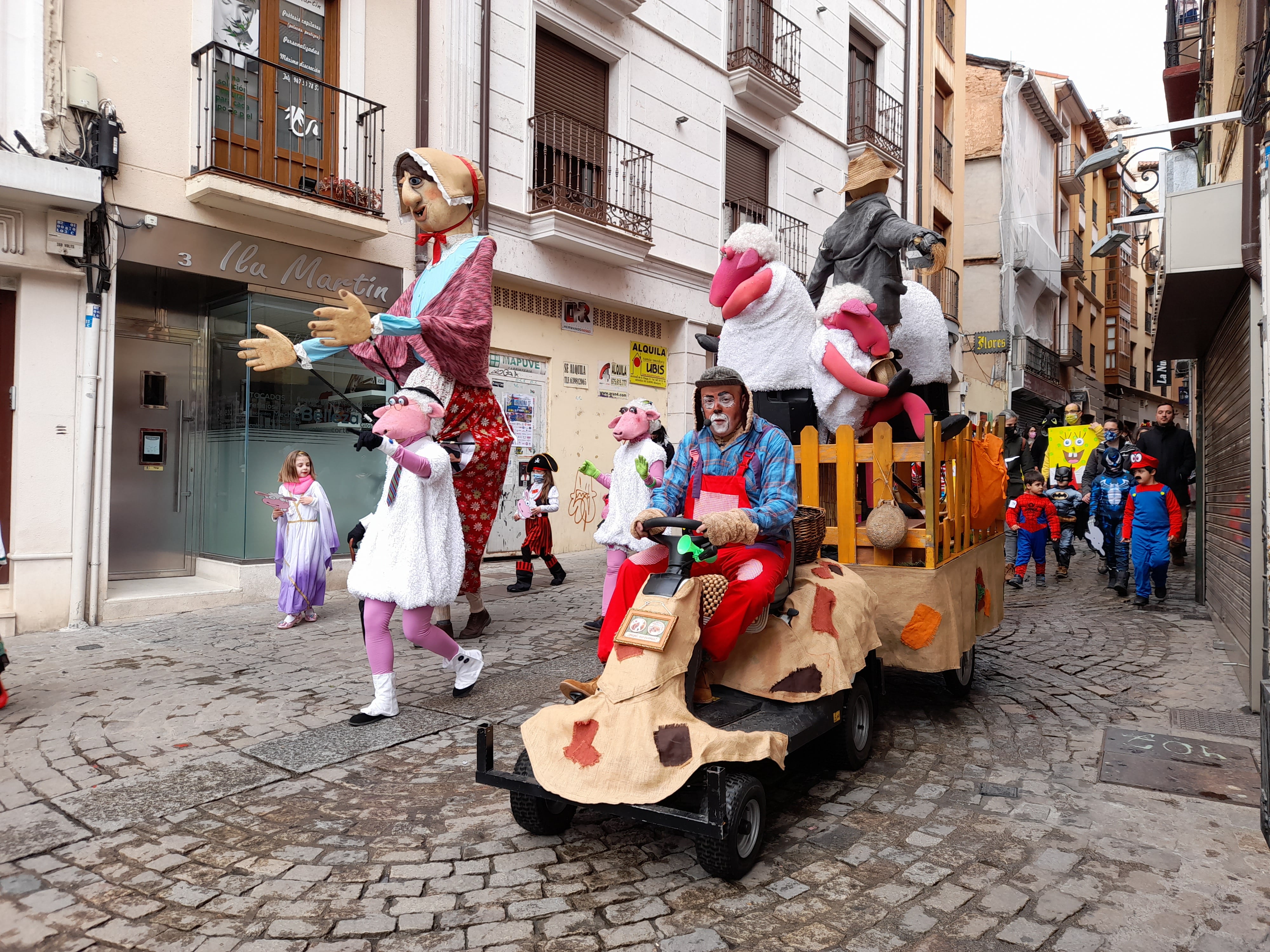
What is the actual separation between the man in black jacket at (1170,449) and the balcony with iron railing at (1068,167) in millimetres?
22210

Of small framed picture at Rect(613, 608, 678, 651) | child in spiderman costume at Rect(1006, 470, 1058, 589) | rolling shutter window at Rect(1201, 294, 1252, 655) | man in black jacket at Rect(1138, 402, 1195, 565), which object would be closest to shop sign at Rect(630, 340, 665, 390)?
child in spiderman costume at Rect(1006, 470, 1058, 589)

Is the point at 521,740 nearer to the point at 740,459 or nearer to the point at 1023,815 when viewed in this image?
the point at 740,459

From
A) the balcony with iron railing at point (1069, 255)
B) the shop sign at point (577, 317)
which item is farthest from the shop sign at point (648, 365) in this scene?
the balcony with iron railing at point (1069, 255)

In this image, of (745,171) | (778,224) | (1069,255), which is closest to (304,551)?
(745,171)

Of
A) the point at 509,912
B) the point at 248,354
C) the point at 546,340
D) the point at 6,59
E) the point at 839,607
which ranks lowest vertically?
the point at 509,912

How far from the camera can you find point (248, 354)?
489cm

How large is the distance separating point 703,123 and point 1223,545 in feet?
30.8

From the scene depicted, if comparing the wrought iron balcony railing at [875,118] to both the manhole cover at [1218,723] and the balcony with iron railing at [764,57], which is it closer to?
the balcony with iron railing at [764,57]

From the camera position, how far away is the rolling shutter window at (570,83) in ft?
36.6

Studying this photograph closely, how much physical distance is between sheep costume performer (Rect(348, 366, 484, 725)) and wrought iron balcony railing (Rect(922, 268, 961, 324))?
17.2 m

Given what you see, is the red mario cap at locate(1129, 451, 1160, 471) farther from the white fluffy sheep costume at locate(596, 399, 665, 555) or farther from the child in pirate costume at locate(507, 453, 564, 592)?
the child in pirate costume at locate(507, 453, 564, 592)

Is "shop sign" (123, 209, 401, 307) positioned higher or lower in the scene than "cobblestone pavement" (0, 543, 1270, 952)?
higher

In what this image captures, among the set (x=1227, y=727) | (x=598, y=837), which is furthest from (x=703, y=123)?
(x=598, y=837)

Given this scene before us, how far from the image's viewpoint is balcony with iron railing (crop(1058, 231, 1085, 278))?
28172 millimetres
